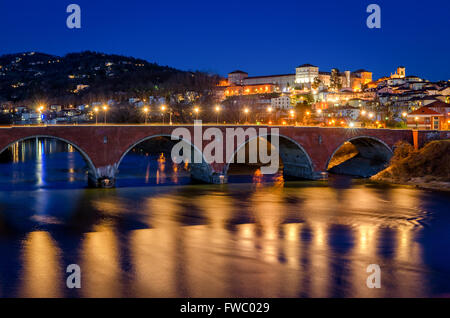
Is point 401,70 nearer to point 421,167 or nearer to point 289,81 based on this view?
point 289,81

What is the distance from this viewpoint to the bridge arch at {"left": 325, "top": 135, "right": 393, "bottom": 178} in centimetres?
3581

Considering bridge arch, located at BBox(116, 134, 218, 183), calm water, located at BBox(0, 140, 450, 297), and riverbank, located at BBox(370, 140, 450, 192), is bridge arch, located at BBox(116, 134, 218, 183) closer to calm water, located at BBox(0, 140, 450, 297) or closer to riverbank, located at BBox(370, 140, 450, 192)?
calm water, located at BBox(0, 140, 450, 297)

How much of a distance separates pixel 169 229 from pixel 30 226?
226 inches

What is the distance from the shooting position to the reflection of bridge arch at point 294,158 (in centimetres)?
3347

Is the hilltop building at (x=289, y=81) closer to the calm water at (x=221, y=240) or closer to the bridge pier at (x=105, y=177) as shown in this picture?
the calm water at (x=221, y=240)

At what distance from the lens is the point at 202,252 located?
14930 millimetres

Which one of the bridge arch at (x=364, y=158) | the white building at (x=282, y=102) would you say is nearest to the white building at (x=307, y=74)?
the white building at (x=282, y=102)

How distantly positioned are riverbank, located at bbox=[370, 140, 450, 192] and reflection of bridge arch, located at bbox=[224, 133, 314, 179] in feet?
16.7

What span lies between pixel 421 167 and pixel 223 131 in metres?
15.0

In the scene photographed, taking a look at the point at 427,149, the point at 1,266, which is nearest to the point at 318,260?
the point at 1,266

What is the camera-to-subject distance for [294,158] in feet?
118

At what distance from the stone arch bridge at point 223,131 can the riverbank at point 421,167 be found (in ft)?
5.28
